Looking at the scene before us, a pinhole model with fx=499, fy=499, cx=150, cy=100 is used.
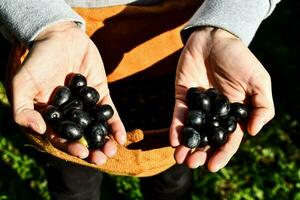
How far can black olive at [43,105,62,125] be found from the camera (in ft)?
5.47

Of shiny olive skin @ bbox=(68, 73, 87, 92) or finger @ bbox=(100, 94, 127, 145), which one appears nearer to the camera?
finger @ bbox=(100, 94, 127, 145)

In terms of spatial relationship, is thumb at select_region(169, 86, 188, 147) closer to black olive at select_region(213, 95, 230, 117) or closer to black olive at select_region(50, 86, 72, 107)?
black olive at select_region(213, 95, 230, 117)

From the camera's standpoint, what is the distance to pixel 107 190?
281 centimetres

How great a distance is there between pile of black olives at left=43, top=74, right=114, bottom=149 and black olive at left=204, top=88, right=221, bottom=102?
1.19ft

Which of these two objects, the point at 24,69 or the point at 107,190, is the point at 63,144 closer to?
the point at 24,69

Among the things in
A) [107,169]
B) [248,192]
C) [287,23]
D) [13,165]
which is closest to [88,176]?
[107,169]

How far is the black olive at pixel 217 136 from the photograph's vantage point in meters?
1.67

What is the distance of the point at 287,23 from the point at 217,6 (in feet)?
6.60

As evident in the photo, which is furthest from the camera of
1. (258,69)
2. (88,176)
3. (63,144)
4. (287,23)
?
(287,23)

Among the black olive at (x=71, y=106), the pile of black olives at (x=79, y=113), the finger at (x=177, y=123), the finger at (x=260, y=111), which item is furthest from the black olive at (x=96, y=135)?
the finger at (x=260, y=111)

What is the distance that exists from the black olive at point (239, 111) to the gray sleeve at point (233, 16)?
0.26 meters

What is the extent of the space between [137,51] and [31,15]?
0.47m

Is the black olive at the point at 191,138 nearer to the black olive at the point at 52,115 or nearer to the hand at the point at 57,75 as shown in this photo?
the hand at the point at 57,75

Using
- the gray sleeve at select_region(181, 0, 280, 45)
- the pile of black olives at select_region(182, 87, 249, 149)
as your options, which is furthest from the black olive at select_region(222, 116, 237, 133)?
the gray sleeve at select_region(181, 0, 280, 45)
